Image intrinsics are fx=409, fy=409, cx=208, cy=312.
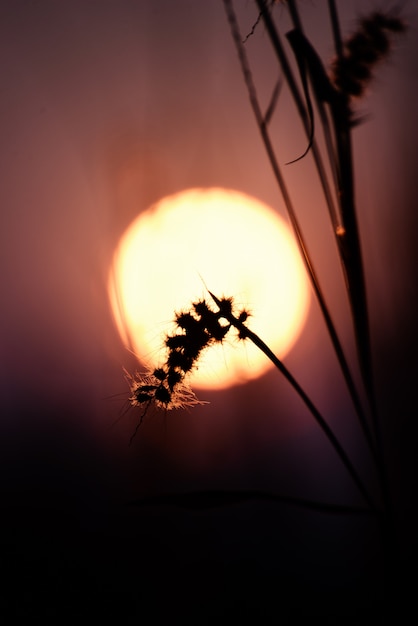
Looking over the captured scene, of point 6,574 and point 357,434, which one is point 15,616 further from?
point 357,434

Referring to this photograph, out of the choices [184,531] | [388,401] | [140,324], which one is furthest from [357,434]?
[140,324]

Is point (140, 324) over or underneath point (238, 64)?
underneath

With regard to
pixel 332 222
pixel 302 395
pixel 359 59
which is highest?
pixel 359 59

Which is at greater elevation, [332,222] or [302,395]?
[332,222]

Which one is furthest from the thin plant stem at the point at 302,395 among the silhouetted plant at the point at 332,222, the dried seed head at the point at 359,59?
the dried seed head at the point at 359,59

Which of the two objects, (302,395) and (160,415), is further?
(160,415)

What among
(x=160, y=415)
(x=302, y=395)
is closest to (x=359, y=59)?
(x=302, y=395)

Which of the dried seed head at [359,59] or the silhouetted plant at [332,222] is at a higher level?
the dried seed head at [359,59]

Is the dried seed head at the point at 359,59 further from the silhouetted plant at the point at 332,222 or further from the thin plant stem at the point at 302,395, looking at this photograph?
the thin plant stem at the point at 302,395

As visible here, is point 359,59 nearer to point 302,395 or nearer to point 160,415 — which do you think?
point 302,395

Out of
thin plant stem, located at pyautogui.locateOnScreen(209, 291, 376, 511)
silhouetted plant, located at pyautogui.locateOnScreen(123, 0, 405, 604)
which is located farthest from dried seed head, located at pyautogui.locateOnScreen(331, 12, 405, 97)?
thin plant stem, located at pyautogui.locateOnScreen(209, 291, 376, 511)

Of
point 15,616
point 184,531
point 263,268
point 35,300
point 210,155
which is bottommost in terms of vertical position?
point 15,616
